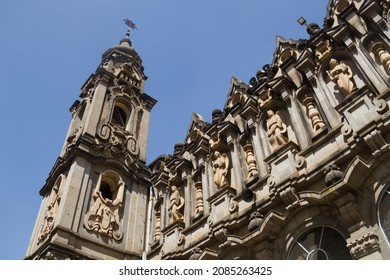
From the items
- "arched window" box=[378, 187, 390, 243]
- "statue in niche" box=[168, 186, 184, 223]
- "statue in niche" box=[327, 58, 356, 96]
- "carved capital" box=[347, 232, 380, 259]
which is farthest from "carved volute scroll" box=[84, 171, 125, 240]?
"arched window" box=[378, 187, 390, 243]

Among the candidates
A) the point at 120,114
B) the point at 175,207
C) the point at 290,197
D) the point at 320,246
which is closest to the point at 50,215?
the point at 175,207

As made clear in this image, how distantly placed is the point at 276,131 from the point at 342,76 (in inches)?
108

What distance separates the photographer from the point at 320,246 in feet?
33.4

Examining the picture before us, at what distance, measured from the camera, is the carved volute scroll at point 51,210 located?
64.6ft

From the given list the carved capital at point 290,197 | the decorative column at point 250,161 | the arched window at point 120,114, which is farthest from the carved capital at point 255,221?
the arched window at point 120,114

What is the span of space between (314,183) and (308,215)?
0.92 meters

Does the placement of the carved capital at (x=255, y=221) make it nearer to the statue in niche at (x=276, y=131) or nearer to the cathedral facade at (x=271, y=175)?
the cathedral facade at (x=271, y=175)

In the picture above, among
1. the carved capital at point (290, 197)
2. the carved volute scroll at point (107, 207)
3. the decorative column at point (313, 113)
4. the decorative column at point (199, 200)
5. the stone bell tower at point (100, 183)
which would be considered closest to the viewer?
the carved capital at point (290, 197)

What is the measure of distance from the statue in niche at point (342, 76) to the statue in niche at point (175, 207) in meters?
8.10

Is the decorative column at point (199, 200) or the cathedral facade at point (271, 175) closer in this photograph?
the cathedral facade at point (271, 175)

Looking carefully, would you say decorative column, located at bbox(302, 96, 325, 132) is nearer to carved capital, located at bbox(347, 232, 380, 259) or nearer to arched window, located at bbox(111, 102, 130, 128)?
carved capital, located at bbox(347, 232, 380, 259)

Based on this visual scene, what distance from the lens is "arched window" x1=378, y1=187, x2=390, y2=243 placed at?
875 centimetres

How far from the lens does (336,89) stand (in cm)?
1194

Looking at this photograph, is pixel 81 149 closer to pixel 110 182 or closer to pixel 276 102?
pixel 110 182
